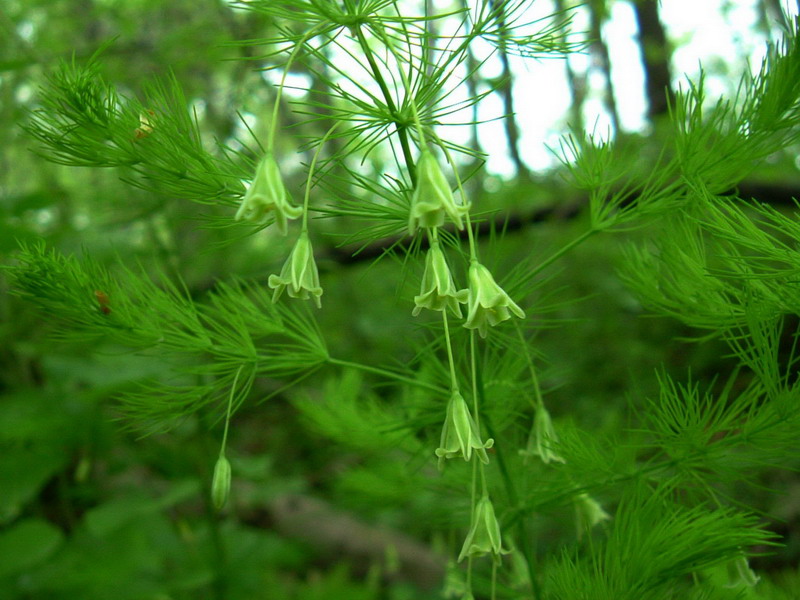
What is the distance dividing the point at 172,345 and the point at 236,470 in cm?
133

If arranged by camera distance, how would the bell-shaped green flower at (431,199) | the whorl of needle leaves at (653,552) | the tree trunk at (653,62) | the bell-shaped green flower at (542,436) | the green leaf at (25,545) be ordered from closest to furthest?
the bell-shaped green flower at (431,199) → the whorl of needle leaves at (653,552) → the bell-shaped green flower at (542,436) → the green leaf at (25,545) → the tree trunk at (653,62)

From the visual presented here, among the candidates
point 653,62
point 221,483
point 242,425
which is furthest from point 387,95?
point 653,62

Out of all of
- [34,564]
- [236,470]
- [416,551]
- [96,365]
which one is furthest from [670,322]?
[34,564]

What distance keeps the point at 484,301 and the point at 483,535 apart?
30 cm

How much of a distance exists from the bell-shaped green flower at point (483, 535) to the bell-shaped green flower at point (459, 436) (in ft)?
0.25

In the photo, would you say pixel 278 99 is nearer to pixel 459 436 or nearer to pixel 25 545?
pixel 459 436

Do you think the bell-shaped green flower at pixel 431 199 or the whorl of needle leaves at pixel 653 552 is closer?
the bell-shaped green flower at pixel 431 199

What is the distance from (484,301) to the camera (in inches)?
29.9

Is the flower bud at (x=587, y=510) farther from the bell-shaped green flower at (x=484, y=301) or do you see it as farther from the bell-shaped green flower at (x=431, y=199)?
the bell-shaped green flower at (x=431, y=199)

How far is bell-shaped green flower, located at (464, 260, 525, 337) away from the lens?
75 centimetres

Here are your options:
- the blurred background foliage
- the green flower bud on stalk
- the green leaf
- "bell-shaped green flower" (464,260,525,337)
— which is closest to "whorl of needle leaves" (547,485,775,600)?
the blurred background foliage

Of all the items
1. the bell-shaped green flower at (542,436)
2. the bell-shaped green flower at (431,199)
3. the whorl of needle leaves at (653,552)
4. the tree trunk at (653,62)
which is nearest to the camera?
the bell-shaped green flower at (431,199)

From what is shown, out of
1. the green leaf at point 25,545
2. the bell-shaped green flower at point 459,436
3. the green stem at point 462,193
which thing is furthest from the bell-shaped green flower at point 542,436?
the green leaf at point 25,545

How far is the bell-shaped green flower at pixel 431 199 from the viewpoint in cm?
70
